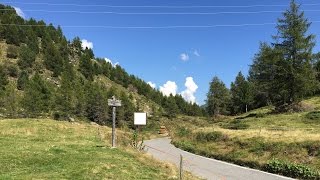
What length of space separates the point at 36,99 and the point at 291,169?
73174 millimetres

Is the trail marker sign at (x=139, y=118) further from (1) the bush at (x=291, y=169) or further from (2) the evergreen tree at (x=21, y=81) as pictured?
(2) the evergreen tree at (x=21, y=81)

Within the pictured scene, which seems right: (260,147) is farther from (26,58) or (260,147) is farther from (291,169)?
(26,58)

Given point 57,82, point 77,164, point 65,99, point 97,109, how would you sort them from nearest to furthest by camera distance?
1. point 77,164
2. point 97,109
3. point 65,99
4. point 57,82

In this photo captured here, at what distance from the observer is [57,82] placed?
13475cm

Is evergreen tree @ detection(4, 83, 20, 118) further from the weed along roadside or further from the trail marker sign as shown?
the trail marker sign

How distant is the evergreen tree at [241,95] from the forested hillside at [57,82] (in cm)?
1931

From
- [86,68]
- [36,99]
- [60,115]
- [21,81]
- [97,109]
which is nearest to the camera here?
[36,99]

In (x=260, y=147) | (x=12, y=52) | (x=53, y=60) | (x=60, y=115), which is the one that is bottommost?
(x=260, y=147)

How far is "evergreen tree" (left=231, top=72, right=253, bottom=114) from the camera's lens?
131 m

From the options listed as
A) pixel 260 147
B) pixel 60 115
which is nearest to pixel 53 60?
pixel 60 115

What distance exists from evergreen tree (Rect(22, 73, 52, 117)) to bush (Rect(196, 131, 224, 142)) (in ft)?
131

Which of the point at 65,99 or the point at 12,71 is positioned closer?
the point at 65,99

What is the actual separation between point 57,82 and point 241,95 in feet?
179

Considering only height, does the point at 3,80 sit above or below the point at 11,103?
above
